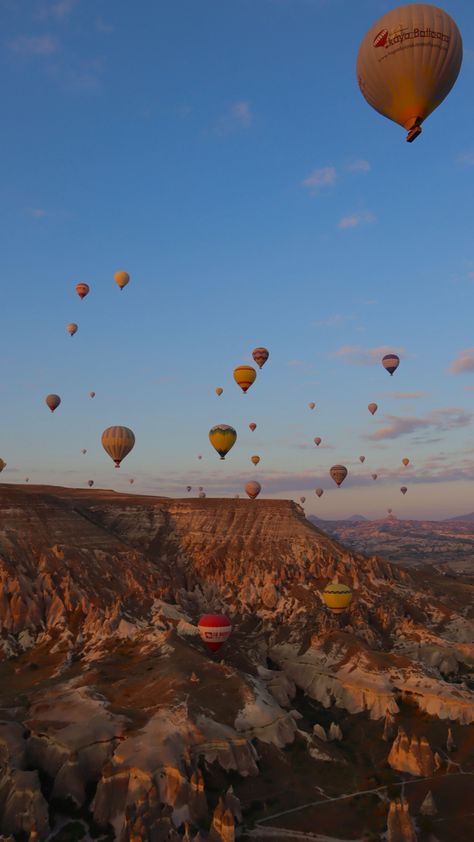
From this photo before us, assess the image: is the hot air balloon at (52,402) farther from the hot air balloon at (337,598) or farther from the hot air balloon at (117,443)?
the hot air balloon at (337,598)

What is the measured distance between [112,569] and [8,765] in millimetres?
46022

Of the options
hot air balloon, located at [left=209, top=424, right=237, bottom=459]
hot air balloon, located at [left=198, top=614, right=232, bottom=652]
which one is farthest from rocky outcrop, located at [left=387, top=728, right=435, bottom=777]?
hot air balloon, located at [left=209, top=424, right=237, bottom=459]

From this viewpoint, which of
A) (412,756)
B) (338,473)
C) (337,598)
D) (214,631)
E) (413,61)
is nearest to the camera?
(413,61)

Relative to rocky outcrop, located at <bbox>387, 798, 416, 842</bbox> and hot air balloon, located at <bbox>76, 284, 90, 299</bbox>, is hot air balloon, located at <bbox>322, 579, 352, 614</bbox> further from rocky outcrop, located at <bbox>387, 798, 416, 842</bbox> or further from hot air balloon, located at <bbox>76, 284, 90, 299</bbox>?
hot air balloon, located at <bbox>76, 284, 90, 299</bbox>

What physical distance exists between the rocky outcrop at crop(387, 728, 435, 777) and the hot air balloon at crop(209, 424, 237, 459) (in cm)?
4610

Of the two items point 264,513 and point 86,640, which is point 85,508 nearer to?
point 264,513

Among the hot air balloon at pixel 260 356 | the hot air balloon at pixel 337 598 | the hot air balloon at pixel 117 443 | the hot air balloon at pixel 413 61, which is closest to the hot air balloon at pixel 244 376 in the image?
the hot air balloon at pixel 260 356

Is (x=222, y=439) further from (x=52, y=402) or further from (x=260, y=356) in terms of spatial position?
(x=52, y=402)

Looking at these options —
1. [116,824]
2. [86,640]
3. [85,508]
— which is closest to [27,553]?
[86,640]

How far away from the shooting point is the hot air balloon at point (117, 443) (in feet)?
283

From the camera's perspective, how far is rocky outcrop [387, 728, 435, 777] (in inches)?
2121

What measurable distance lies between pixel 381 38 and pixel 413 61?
325cm

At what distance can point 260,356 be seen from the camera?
95000 millimetres

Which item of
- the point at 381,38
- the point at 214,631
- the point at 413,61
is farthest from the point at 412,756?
the point at 381,38
